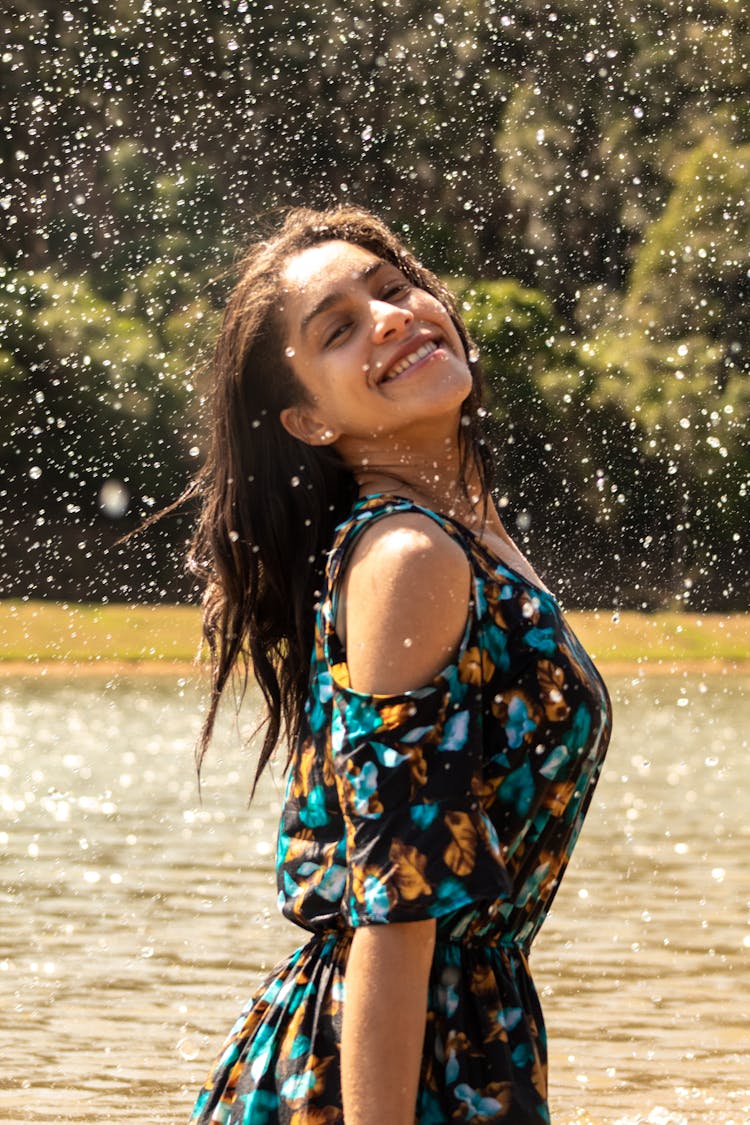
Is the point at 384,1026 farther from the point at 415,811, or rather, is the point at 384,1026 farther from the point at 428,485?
the point at 428,485

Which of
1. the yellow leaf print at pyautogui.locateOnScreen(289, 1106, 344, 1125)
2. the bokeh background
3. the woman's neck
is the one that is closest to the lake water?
the woman's neck

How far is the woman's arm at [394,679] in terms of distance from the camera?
188 cm

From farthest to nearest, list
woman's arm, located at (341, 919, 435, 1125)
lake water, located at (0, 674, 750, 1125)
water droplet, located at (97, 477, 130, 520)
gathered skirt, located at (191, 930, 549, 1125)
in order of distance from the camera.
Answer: water droplet, located at (97, 477, 130, 520)
lake water, located at (0, 674, 750, 1125)
gathered skirt, located at (191, 930, 549, 1125)
woman's arm, located at (341, 919, 435, 1125)

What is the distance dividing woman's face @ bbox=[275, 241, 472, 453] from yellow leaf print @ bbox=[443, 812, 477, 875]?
1.76 feet

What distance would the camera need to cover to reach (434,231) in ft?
174

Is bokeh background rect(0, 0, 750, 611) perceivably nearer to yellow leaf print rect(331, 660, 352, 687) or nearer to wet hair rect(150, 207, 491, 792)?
wet hair rect(150, 207, 491, 792)

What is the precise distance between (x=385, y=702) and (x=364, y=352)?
535 mm

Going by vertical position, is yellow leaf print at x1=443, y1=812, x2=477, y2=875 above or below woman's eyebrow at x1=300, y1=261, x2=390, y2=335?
below

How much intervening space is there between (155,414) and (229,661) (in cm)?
3836

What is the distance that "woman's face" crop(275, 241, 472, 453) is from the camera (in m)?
2.26

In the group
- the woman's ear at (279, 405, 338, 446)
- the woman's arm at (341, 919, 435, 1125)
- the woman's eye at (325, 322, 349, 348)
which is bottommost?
the woman's arm at (341, 919, 435, 1125)

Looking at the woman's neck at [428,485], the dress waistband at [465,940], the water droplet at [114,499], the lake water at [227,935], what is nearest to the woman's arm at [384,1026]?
the dress waistband at [465,940]

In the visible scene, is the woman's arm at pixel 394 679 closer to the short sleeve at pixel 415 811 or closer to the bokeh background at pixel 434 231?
the short sleeve at pixel 415 811

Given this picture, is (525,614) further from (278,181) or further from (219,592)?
(278,181)
